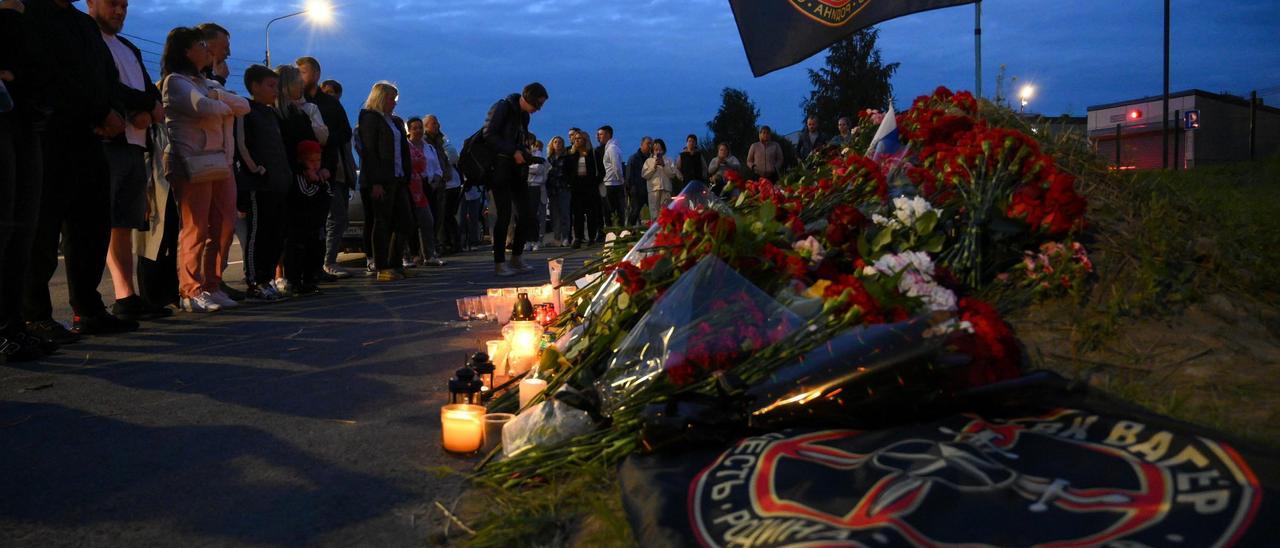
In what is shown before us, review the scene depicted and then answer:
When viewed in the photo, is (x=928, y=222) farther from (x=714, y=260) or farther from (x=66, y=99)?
(x=66, y=99)

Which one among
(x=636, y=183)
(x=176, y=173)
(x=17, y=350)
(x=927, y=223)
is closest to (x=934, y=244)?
(x=927, y=223)

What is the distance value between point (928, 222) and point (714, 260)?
974 mm

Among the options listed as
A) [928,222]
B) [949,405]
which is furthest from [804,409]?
[928,222]

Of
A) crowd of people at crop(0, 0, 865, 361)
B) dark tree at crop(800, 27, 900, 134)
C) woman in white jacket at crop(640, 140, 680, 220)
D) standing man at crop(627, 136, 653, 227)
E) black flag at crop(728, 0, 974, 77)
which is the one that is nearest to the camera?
crowd of people at crop(0, 0, 865, 361)

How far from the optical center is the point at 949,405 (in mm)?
2654

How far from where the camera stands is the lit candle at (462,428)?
11.5 ft

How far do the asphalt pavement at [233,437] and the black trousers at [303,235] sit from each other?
207cm

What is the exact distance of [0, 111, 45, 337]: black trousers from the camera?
5200 mm

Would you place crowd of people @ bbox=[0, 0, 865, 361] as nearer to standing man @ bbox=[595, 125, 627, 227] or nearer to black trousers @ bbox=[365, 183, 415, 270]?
black trousers @ bbox=[365, 183, 415, 270]

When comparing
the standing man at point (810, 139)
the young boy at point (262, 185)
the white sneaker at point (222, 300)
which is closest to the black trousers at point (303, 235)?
the young boy at point (262, 185)

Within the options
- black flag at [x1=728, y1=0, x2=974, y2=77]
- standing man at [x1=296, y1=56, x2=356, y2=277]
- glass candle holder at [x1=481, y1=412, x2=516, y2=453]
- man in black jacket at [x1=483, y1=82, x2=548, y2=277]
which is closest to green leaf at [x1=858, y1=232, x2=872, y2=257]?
glass candle holder at [x1=481, y1=412, x2=516, y2=453]

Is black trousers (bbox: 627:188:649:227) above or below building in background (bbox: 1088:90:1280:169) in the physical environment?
below

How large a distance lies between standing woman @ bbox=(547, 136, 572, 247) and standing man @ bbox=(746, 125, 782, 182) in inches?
127

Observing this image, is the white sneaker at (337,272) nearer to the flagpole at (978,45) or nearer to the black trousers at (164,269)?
the black trousers at (164,269)
